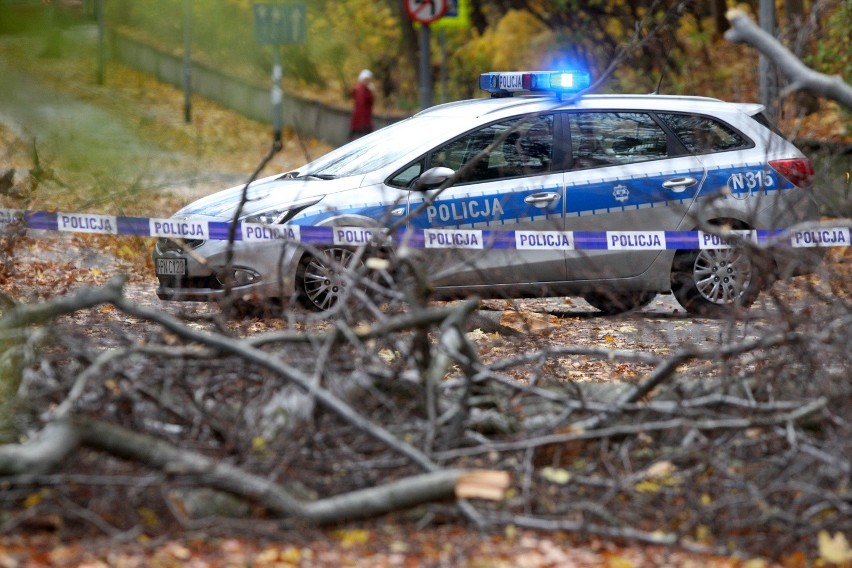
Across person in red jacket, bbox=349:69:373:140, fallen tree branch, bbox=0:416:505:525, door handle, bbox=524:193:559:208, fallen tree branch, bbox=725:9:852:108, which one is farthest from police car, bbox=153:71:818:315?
person in red jacket, bbox=349:69:373:140

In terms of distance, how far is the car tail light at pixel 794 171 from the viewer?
9250 mm

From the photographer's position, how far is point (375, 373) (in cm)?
489

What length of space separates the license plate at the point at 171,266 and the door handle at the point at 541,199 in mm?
2356

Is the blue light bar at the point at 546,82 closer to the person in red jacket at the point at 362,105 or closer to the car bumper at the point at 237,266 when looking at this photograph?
the car bumper at the point at 237,266

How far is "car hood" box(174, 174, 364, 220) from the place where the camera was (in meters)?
8.88

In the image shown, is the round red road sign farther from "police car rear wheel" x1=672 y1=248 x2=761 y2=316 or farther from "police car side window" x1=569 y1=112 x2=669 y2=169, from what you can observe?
"police car rear wheel" x1=672 y1=248 x2=761 y2=316

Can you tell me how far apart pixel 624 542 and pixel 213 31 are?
6.91 feet

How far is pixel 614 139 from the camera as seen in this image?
9.21 meters

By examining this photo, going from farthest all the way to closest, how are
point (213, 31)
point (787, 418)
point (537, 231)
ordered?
point (537, 231) < point (787, 418) < point (213, 31)

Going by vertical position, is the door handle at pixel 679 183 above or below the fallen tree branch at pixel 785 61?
below

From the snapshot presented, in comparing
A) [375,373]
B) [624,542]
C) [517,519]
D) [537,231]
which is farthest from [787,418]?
[537,231]

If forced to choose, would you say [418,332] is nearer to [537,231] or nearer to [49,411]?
[49,411]

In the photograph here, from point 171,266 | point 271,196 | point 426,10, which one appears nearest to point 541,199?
point 271,196

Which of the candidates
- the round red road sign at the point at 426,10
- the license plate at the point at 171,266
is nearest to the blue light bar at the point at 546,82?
the license plate at the point at 171,266
